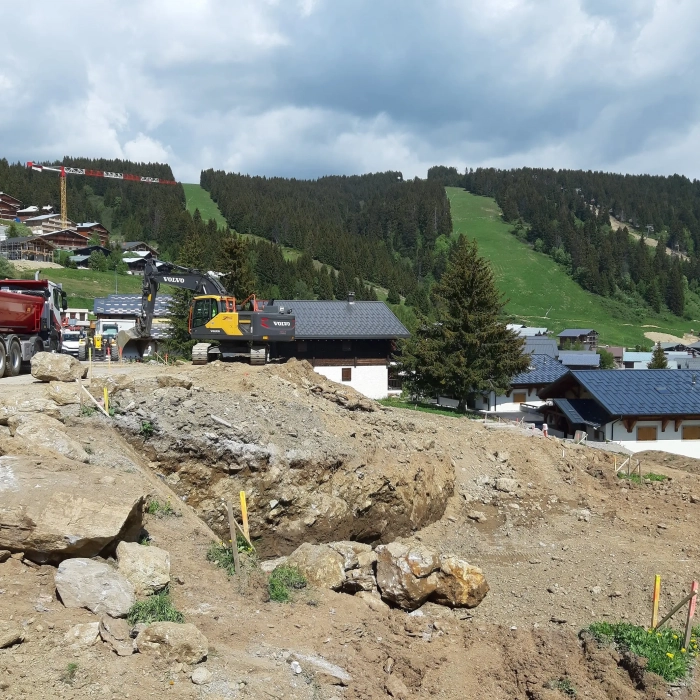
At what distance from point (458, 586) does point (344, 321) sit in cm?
3171

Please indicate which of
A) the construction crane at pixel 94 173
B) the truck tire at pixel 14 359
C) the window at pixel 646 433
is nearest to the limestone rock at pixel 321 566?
the truck tire at pixel 14 359

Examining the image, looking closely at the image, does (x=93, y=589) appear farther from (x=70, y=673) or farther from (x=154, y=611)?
(x=70, y=673)

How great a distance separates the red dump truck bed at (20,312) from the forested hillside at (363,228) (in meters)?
88.8

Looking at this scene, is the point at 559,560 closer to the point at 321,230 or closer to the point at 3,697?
the point at 3,697

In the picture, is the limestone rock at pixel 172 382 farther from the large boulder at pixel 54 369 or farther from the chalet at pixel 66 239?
the chalet at pixel 66 239

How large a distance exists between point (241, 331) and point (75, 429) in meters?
12.3

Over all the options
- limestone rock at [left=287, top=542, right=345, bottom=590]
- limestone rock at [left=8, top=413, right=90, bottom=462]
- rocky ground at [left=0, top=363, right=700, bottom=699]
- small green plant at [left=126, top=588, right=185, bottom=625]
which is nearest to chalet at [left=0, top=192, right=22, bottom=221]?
rocky ground at [left=0, top=363, right=700, bottom=699]

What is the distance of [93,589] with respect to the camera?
8.57 meters

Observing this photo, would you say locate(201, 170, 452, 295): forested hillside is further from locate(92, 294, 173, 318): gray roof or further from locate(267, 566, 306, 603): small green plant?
locate(267, 566, 306, 603): small green plant

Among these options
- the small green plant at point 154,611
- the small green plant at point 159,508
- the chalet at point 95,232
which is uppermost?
the chalet at point 95,232

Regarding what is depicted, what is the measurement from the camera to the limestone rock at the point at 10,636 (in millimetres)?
7258

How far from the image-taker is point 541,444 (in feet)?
86.9

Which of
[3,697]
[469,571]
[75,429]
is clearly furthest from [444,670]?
[75,429]

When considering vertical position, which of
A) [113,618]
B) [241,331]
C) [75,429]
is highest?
[241,331]
